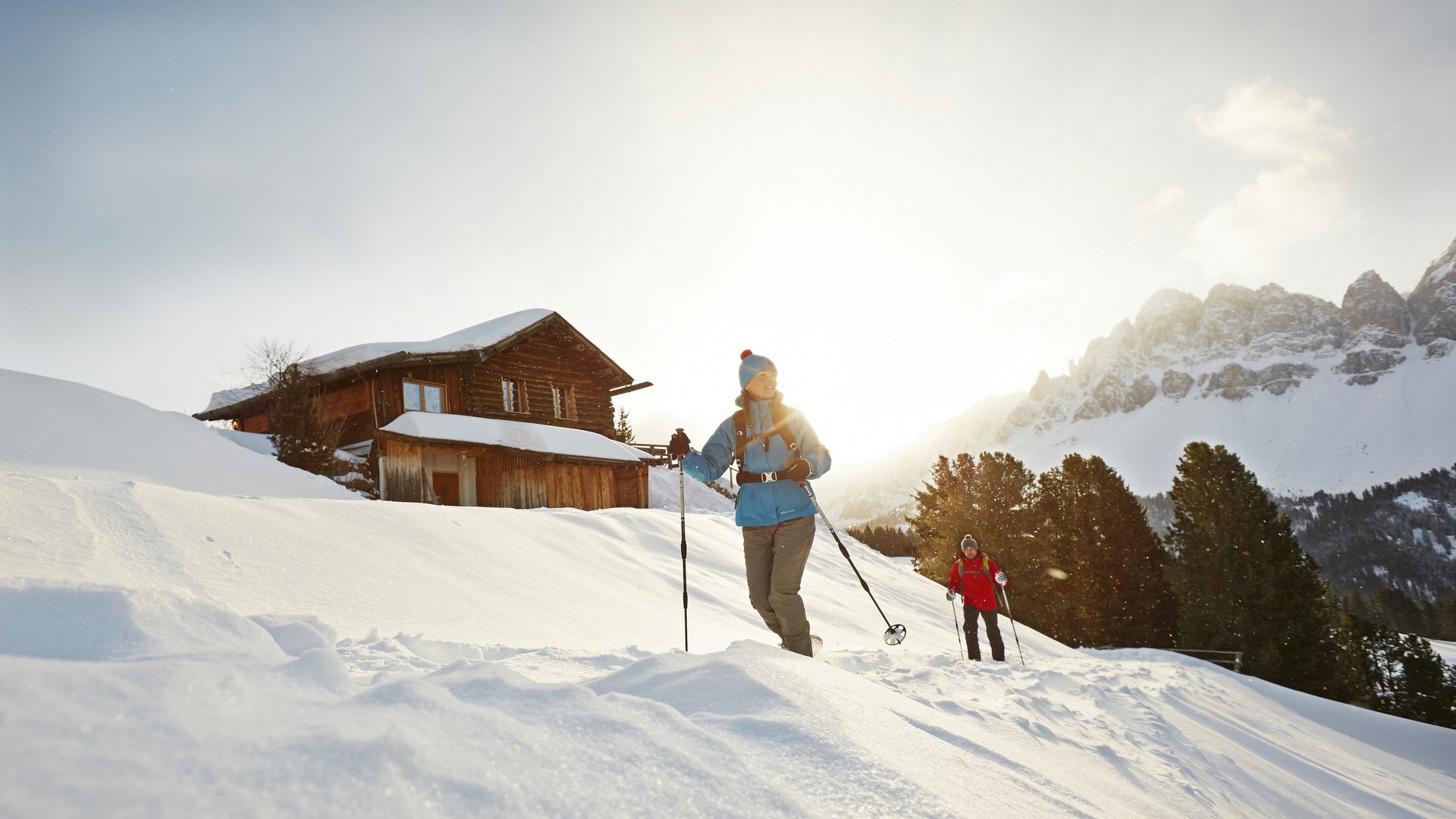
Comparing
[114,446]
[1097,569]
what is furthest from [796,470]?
[1097,569]

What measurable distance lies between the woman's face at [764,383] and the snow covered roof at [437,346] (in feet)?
56.6

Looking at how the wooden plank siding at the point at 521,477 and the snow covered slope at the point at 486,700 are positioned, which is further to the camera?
the wooden plank siding at the point at 521,477

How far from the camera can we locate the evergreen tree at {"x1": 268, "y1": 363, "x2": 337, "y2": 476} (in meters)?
16.8

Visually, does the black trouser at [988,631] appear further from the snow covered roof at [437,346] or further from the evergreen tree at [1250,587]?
the evergreen tree at [1250,587]

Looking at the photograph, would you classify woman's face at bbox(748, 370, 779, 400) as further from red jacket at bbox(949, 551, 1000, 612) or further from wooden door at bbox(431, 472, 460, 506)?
wooden door at bbox(431, 472, 460, 506)

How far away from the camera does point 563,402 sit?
24.0m

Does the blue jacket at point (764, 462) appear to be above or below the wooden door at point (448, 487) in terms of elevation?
above

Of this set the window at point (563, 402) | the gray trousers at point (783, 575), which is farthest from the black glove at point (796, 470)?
the window at point (563, 402)

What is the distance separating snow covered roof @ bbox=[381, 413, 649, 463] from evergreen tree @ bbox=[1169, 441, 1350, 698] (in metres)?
20.1

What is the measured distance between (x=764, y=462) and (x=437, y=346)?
19267 mm

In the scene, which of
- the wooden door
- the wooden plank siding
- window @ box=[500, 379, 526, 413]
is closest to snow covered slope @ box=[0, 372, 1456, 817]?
the wooden plank siding

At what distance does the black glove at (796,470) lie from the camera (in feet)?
14.9


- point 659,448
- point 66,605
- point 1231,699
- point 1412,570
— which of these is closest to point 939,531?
point 659,448

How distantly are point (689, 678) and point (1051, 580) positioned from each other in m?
28.6
